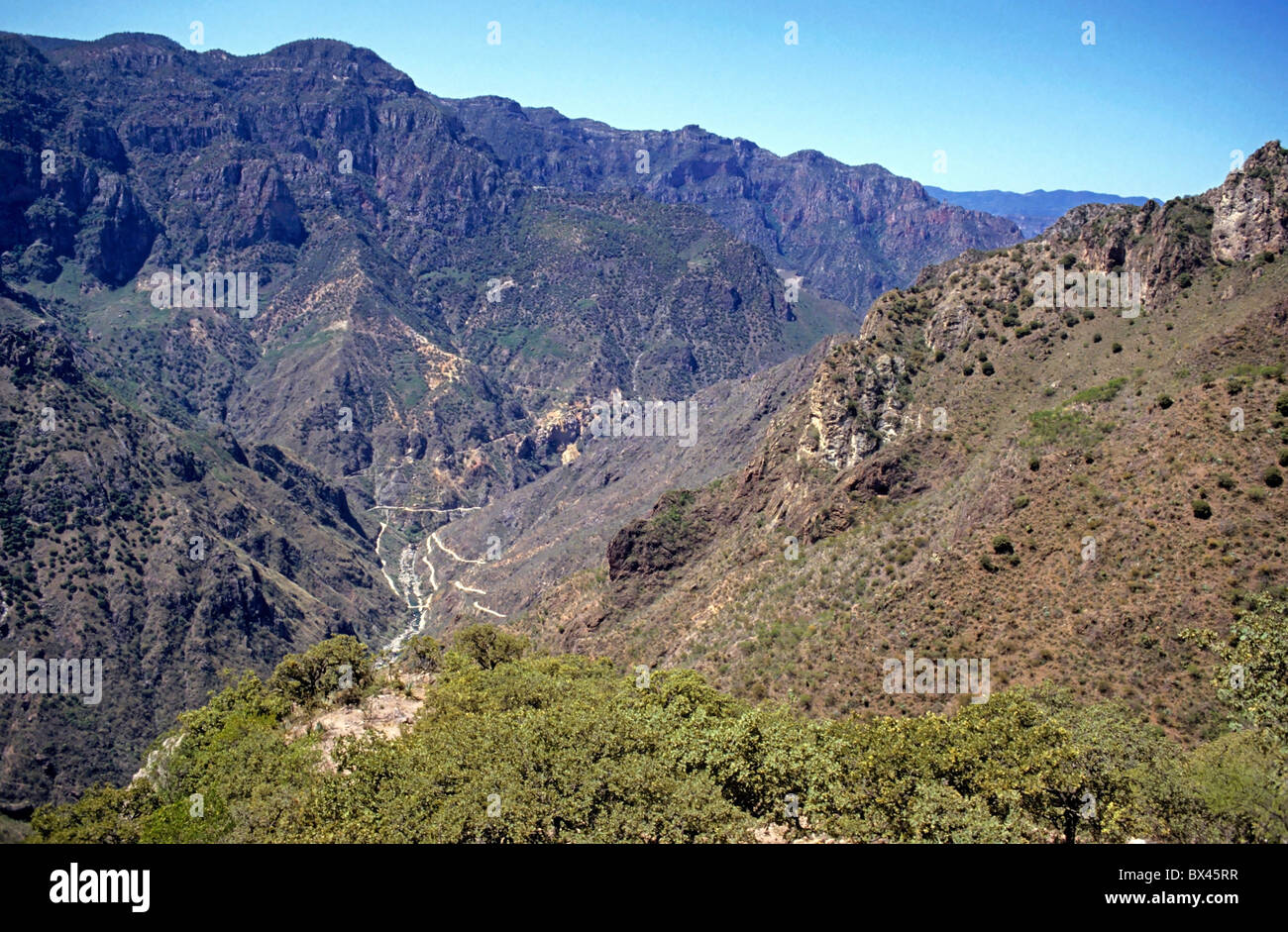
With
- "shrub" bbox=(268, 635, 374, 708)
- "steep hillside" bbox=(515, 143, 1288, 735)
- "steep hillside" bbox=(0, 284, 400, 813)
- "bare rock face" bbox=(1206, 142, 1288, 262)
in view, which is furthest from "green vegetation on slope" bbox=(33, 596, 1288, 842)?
"steep hillside" bbox=(0, 284, 400, 813)

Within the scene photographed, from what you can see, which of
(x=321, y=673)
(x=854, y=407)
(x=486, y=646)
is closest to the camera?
(x=321, y=673)

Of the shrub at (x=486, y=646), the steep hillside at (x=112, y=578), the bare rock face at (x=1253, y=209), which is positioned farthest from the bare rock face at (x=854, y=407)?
the steep hillside at (x=112, y=578)

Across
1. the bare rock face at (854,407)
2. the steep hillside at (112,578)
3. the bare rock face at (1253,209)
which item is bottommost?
the steep hillside at (112,578)

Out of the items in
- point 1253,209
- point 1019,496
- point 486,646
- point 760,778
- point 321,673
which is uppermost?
point 1253,209

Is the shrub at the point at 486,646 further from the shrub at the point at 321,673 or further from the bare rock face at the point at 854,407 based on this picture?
the bare rock face at the point at 854,407

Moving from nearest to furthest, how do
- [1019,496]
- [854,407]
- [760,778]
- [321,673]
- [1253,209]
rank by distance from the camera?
[760,778]
[1019,496]
[1253,209]
[321,673]
[854,407]

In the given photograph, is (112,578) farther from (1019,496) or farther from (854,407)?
(1019,496)

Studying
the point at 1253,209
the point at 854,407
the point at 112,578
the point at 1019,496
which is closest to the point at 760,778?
the point at 1019,496

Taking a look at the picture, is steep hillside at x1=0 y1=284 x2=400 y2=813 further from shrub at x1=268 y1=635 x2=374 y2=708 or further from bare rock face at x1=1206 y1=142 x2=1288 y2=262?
bare rock face at x1=1206 y1=142 x2=1288 y2=262

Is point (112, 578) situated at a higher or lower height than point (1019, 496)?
lower
